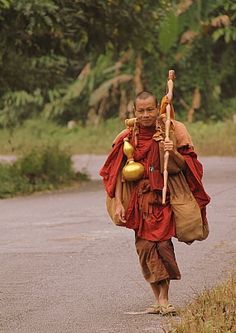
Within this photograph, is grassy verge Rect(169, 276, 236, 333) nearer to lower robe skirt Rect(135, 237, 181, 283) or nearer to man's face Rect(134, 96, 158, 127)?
lower robe skirt Rect(135, 237, 181, 283)

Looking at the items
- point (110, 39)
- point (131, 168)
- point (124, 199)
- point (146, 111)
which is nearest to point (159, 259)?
point (124, 199)

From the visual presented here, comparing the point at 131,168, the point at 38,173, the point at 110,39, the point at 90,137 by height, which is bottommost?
the point at 90,137

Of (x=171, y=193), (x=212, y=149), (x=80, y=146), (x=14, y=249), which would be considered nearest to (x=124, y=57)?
(x=80, y=146)

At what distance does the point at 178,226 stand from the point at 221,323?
1.46 metres

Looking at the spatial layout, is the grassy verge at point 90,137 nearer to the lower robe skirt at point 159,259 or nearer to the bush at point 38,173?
the bush at point 38,173

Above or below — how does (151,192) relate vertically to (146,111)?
below

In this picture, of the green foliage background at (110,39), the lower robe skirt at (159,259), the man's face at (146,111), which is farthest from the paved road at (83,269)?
the green foliage background at (110,39)

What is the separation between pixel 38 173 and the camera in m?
23.1

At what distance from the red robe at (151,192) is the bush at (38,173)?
487 inches

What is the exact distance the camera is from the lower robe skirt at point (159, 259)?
9.28m

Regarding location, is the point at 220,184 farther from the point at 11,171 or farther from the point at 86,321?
the point at 86,321

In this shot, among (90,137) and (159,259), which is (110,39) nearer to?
(159,259)

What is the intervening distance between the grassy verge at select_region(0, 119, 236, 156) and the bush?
6.02m

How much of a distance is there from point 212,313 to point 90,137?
103 ft
